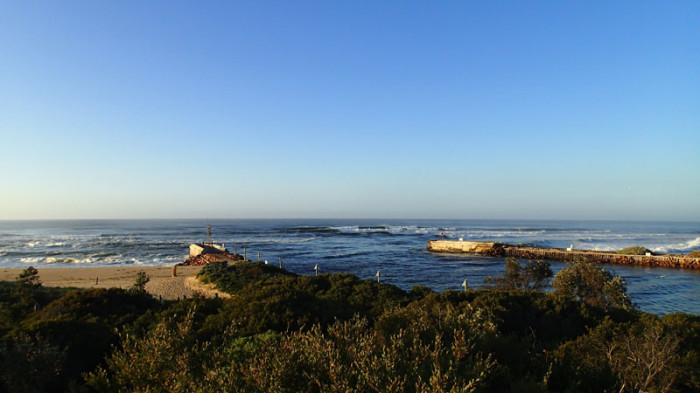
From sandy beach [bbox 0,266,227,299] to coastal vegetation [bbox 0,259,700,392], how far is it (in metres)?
8.65

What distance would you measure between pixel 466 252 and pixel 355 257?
19.3m

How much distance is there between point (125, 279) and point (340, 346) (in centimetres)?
3224

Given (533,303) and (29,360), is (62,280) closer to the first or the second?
(29,360)

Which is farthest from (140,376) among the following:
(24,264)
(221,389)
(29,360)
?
(24,264)

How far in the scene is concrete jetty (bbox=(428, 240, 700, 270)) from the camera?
127ft

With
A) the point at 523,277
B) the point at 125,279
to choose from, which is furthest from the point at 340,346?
the point at 125,279

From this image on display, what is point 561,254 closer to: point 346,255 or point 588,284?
point 346,255

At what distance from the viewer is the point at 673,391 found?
618cm

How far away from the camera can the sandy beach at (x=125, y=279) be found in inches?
949

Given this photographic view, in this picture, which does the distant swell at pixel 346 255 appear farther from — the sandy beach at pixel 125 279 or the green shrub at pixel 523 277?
the green shrub at pixel 523 277

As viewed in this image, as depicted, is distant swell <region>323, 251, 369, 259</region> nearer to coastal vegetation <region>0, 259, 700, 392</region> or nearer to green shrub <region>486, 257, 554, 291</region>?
green shrub <region>486, 257, 554, 291</region>

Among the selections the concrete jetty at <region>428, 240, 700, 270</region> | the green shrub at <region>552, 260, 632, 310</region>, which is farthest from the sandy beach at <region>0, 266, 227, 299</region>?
the concrete jetty at <region>428, 240, 700, 270</region>

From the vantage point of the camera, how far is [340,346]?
4.64 meters

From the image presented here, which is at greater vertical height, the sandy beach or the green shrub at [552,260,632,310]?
the green shrub at [552,260,632,310]
